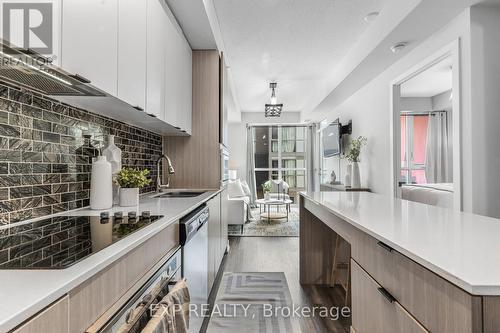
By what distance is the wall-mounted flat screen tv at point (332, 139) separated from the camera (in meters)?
5.58

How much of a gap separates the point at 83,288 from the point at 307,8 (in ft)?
10.1

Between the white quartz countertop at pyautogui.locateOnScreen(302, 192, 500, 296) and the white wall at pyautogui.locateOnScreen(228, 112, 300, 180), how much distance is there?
656 centimetres

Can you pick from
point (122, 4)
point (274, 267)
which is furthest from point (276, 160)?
point (122, 4)

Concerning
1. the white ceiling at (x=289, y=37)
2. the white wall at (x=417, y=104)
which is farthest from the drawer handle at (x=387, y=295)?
the white wall at (x=417, y=104)

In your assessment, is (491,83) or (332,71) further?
(332,71)

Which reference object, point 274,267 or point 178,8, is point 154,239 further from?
point 274,267

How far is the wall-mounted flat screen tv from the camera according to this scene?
5.58 m

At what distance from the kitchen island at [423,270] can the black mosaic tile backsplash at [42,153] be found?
1465mm

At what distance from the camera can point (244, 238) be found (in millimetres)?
4469

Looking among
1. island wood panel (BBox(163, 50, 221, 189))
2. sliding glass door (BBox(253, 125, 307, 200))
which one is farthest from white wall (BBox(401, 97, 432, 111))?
island wood panel (BBox(163, 50, 221, 189))

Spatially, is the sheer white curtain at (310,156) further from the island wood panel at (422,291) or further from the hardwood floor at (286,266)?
the island wood panel at (422,291)

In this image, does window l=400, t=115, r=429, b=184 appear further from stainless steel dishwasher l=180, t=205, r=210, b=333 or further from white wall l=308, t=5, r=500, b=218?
stainless steel dishwasher l=180, t=205, r=210, b=333

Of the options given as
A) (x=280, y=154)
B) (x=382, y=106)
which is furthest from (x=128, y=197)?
(x=280, y=154)

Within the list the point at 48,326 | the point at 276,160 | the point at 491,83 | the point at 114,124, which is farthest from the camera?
the point at 276,160
